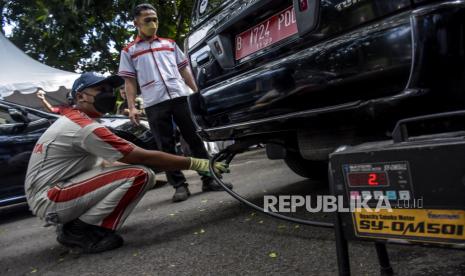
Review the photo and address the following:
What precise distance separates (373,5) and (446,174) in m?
0.78

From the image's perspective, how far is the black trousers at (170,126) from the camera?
351 centimetres

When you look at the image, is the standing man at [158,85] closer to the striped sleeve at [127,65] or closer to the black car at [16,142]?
the striped sleeve at [127,65]

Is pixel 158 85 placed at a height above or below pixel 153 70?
below

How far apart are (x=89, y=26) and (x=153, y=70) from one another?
6740 mm

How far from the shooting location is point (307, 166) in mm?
3170

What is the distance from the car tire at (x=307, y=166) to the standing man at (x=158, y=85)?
0.83 metres

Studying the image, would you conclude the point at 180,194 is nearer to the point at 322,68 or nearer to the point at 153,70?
the point at 153,70

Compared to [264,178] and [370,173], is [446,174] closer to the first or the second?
[370,173]

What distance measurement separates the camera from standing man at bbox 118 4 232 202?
11.5 ft

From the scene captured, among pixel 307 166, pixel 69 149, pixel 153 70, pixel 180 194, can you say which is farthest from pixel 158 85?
pixel 307 166

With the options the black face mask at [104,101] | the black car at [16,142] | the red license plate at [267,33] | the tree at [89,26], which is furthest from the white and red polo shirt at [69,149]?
the tree at [89,26]

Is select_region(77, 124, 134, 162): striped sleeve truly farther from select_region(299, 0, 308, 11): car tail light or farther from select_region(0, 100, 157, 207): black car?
select_region(0, 100, 157, 207): black car

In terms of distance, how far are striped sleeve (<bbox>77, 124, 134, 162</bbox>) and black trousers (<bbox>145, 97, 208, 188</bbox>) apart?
1180mm

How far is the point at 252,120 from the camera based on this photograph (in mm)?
2105
